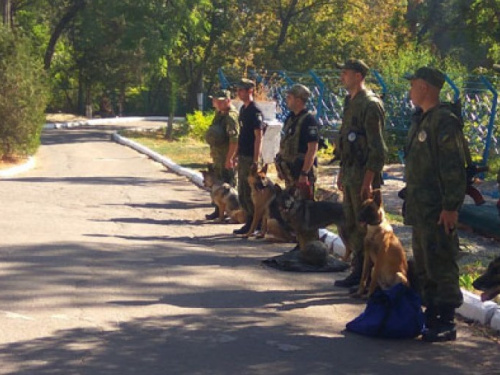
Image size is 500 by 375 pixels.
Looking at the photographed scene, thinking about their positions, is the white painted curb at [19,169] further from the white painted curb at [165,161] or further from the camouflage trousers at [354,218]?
the camouflage trousers at [354,218]

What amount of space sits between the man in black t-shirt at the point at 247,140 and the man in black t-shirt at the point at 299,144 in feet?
4.21

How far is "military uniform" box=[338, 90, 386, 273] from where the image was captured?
25.9ft

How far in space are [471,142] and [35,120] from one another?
11.9 metres

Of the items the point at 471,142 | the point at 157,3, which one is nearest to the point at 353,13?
the point at 157,3

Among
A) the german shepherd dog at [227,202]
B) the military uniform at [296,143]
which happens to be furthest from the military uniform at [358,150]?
the german shepherd dog at [227,202]

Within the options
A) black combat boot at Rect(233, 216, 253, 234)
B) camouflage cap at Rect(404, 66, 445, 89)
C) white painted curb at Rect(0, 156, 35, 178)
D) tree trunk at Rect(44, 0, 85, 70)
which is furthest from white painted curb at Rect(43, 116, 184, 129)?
camouflage cap at Rect(404, 66, 445, 89)

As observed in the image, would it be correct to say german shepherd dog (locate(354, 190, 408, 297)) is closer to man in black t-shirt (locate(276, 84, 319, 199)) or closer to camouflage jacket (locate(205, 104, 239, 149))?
man in black t-shirt (locate(276, 84, 319, 199))

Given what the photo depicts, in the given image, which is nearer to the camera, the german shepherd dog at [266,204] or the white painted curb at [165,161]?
the german shepherd dog at [266,204]

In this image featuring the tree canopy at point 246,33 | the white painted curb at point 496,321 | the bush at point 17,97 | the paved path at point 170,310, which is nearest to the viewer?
the paved path at point 170,310

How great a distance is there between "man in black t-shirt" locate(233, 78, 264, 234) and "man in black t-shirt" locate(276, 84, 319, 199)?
1284 mm

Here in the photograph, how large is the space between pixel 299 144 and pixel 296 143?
0.11ft

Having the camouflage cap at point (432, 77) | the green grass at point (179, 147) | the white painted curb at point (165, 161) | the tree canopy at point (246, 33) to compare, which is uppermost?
the tree canopy at point (246, 33)

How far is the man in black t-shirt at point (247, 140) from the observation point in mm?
11367

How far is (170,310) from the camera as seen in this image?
23.8ft
